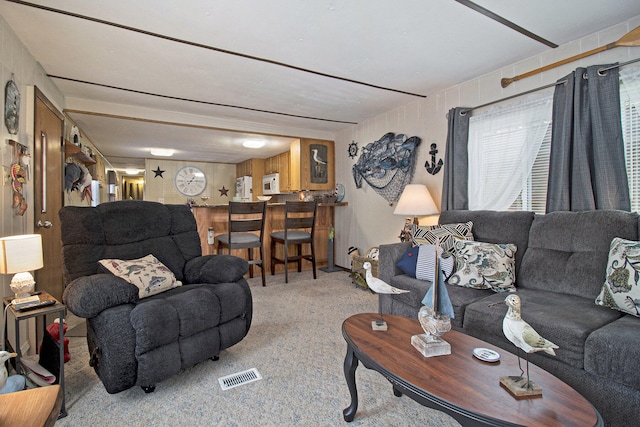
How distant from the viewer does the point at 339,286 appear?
3943 mm

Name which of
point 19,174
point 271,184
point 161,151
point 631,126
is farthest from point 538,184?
point 161,151

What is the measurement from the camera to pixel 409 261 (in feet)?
8.08

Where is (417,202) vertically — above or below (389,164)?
below

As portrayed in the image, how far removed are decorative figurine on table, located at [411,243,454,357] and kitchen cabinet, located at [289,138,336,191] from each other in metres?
3.77

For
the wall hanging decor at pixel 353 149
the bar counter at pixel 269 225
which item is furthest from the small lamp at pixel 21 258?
the wall hanging decor at pixel 353 149

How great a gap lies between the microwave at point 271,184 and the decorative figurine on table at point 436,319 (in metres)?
5.11

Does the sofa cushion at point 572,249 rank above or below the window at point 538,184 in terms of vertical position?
below

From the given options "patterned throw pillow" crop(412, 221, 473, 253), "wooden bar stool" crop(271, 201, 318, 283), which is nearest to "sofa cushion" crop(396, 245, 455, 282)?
"patterned throw pillow" crop(412, 221, 473, 253)

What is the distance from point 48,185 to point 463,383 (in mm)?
3337

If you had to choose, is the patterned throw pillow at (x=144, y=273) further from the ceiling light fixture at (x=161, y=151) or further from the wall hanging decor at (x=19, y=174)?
the ceiling light fixture at (x=161, y=151)

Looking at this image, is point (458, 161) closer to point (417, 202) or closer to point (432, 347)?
point (417, 202)

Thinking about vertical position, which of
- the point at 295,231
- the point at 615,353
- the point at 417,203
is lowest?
the point at 615,353

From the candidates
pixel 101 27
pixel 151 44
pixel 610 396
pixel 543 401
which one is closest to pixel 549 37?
pixel 610 396

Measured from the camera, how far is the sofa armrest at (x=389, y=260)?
2.55 meters
